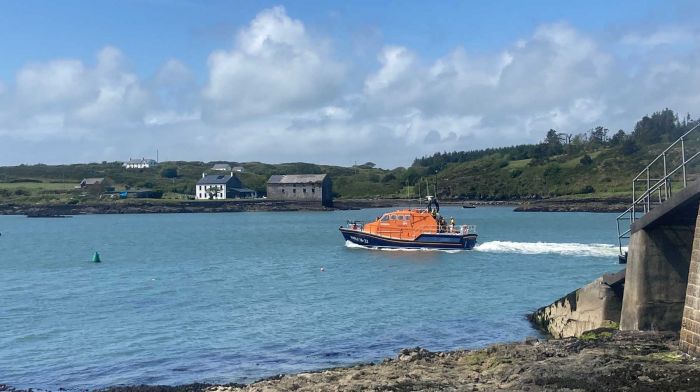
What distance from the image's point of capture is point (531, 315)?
2598cm

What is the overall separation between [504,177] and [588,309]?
150m

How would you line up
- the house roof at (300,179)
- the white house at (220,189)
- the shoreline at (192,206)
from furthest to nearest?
the white house at (220,189), the house roof at (300,179), the shoreline at (192,206)

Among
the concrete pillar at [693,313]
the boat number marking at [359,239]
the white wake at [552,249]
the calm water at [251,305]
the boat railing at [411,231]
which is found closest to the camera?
the concrete pillar at [693,313]

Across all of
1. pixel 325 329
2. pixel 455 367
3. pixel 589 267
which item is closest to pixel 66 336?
pixel 325 329

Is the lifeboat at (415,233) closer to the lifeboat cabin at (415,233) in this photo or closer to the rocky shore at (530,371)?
the lifeboat cabin at (415,233)

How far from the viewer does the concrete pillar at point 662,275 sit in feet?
55.9

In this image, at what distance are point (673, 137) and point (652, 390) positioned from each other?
15489cm

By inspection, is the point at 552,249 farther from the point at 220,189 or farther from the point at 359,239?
the point at 220,189

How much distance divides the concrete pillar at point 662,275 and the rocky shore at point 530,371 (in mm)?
633

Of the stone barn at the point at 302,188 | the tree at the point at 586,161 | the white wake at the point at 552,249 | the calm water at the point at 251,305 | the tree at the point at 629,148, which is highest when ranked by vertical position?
the tree at the point at 629,148

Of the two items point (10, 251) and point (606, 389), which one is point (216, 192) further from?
point (606, 389)

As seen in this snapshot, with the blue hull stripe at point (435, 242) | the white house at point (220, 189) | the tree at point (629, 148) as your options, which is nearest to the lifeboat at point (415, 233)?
the blue hull stripe at point (435, 242)

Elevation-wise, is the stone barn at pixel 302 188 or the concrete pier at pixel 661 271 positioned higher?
the stone barn at pixel 302 188

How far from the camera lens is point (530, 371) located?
1414 cm
